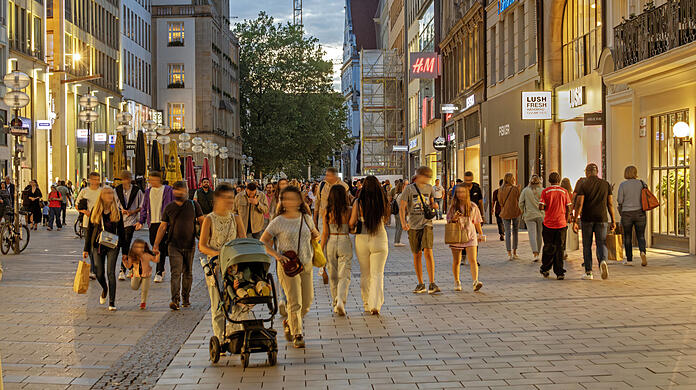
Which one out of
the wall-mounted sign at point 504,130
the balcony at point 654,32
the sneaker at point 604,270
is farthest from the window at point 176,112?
the sneaker at point 604,270

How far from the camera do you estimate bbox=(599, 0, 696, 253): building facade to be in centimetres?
1914

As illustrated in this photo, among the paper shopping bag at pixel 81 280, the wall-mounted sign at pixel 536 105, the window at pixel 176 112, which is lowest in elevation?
the paper shopping bag at pixel 81 280

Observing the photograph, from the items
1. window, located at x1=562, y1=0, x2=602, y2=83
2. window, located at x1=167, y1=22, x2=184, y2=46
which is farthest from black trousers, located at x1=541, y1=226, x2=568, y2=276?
window, located at x1=167, y1=22, x2=184, y2=46

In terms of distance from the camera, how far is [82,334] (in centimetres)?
1052

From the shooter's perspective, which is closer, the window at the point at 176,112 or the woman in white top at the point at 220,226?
the woman in white top at the point at 220,226

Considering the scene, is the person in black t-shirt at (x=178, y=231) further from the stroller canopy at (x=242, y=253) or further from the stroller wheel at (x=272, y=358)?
the stroller wheel at (x=272, y=358)

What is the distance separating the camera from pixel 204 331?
10.7 meters

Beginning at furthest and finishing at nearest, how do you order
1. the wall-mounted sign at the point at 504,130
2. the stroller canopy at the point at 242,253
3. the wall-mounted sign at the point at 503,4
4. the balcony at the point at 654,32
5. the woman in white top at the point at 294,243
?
the wall-mounted sign at the point at 504,130 → the wall-mounted sign at the point at 503,4 → the balcony at the point at 654,32 → the woman in white top at the point at 294,243 → the stroller canopy at the point at 242,253

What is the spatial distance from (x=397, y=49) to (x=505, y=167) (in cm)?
3910

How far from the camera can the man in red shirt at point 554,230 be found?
615 inches

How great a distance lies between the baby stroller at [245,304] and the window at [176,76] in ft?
256

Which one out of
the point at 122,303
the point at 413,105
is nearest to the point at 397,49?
the point at 413,105

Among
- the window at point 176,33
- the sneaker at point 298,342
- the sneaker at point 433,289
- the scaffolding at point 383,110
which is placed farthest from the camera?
the window at point 176,33

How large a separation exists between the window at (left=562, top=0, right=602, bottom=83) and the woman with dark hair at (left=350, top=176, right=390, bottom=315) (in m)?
15.4
